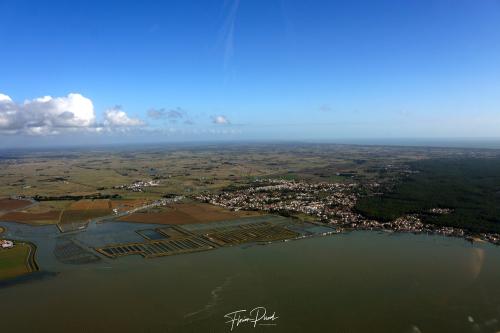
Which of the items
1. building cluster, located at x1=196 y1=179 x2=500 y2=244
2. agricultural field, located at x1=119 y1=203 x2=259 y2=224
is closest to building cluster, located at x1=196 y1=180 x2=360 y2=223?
building cluster, located at x1=196 y1=179 x2=500 y2=244

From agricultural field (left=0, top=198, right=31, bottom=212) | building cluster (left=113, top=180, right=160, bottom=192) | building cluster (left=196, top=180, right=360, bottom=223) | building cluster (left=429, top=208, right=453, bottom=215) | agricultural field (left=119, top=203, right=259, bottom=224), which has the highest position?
building cluster (left=429, top=208, right=453, bottom=215)

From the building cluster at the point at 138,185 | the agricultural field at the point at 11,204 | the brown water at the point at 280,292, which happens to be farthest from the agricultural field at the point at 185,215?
the building cluster at the point at 138,185

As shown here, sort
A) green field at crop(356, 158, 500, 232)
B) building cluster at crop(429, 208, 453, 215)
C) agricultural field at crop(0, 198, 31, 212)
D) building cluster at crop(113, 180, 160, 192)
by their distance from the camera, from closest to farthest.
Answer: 1. green field at crop(356, 158, 500, 232)
2. building cluster at crop(429, 208, 453, 215)
3. agricultural field at crop(0, 198, 31, 212)
4. building cluster at crop(113, 180, 160, 192)

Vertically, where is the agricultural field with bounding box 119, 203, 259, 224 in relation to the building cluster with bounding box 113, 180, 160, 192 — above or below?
above

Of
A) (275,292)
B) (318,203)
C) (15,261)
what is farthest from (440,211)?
(15,261)

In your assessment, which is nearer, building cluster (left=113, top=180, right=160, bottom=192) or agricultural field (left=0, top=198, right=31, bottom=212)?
agricultural field (left=0, top=198, right=31, bottom=212)

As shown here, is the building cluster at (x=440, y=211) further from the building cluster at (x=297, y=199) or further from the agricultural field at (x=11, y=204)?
the agricultural field at (x=11, y=204)

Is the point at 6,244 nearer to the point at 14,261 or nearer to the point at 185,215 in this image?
the point at 14,261

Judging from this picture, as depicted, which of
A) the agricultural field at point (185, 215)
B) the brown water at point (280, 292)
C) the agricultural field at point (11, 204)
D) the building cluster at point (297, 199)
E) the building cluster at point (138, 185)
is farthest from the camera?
the building cluster at point (138, 185)

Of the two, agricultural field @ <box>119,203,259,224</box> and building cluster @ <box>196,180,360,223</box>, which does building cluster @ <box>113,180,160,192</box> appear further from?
agricultural field @ <box>119,203,259,224</box>
